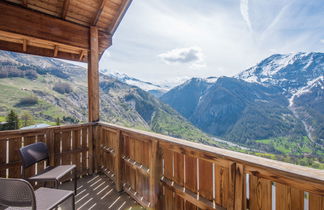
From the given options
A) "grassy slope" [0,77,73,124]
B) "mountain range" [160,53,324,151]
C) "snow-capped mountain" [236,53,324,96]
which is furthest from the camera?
"snow-capped mountain" [236,53,324,96]

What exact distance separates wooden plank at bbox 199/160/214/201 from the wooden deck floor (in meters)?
1.27

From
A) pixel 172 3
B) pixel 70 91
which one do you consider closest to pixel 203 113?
pixel 70 91

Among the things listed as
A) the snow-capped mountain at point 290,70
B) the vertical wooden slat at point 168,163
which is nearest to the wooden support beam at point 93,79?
the vertical wooden slat at point 168,163

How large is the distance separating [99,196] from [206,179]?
201cm

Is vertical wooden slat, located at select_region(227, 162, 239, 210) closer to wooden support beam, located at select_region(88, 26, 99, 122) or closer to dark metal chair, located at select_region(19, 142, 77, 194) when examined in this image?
dark metal chair, located at select_region(19, 142, 77, 194)

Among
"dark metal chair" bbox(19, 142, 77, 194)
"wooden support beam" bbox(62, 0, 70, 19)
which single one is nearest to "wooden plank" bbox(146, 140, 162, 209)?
"dark metal chair" bbox(19, 142, 77, 194)

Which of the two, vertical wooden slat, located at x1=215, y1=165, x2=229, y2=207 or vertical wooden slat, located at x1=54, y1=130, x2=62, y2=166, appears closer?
vertical wooden slat, located at x1=215, y1=165, x2=229, y2=207

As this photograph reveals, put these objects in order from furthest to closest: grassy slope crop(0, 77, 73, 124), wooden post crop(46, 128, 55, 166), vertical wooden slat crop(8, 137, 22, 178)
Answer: grassy slope crop(0, 77, 73, 124), wooden post crop(46, 128, 55, 166), vertical wooden slat crop(8, 137, 22, 178)

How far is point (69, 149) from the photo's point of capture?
3229mm

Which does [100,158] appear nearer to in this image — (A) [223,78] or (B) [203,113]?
(B) [203,113]

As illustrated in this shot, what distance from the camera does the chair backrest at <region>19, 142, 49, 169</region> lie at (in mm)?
2065

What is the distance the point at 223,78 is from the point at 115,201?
133 m

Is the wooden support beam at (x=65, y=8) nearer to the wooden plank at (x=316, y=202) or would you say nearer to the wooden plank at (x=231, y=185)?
the wooden plank at (x=231, y=185)

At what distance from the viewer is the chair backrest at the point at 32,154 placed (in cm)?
206
